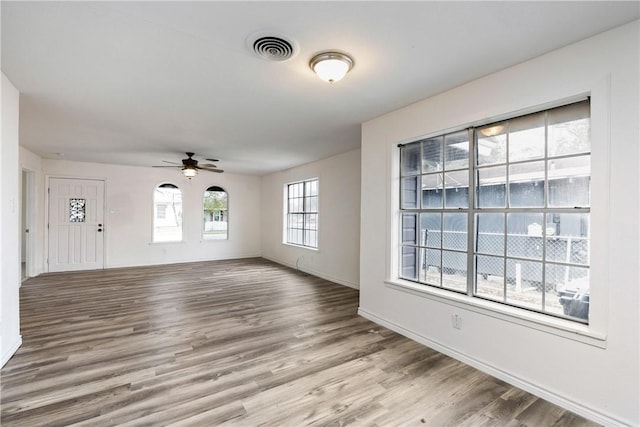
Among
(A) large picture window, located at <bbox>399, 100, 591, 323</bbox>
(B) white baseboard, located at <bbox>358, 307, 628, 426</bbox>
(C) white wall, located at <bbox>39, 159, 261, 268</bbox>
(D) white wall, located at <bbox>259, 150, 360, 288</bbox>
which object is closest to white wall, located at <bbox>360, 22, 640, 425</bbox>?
(B) white baseboard, located at <bbox>358, 307, 628, 426</bbox>

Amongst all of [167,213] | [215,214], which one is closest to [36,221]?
[167,213]

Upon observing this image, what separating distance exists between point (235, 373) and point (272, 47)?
2.58 metres

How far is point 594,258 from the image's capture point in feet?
6.34

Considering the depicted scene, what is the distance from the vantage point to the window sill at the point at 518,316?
1944 millimetres

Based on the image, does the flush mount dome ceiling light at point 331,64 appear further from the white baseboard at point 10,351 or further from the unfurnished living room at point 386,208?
the white baseboard at point 10,351

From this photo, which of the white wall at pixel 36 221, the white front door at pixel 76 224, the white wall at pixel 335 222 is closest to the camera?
the white wall at pixel 335 222

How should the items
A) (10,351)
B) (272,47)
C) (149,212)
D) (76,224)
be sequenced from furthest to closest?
(149,212) < (76,224) < (10,351) < (272,47)

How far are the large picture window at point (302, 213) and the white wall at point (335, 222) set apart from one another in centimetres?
20

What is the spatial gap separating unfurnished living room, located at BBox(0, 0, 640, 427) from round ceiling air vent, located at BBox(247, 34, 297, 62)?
0.05 feet

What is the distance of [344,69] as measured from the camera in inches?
87.3

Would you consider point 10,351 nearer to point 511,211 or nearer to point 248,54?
point 248,54

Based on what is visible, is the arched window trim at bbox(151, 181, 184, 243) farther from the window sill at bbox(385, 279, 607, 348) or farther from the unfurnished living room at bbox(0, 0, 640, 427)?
→ the window sill at bbox(385, 279, 607, 348)

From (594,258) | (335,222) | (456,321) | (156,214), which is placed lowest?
(456,321)

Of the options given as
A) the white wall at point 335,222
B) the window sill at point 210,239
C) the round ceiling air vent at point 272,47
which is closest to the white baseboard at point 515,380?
the white wall at point 335,222
